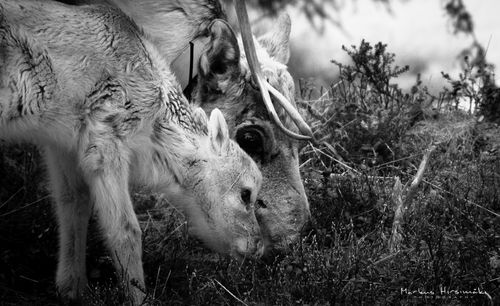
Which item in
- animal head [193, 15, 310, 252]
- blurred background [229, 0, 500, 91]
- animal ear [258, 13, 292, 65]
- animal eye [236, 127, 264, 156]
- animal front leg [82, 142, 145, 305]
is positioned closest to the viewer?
animal front leg [82, 142, 145, 305]

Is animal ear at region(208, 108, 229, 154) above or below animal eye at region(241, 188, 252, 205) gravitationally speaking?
above

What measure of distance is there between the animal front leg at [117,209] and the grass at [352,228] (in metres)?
0.16

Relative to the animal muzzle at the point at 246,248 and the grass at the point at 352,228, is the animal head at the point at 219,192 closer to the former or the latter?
the animal muzzle at the point at 246,248

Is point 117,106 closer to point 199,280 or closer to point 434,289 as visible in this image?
point 199,280

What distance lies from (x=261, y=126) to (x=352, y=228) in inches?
38.8

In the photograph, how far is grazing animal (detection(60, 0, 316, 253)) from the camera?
677cm

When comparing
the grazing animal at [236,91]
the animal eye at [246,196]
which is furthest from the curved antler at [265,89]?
the animal eye at [246,196]

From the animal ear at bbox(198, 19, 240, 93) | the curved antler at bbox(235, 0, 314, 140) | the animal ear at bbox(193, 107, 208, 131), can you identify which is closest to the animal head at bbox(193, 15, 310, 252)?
the animal ear at bbox(198, 19, 240, 93)

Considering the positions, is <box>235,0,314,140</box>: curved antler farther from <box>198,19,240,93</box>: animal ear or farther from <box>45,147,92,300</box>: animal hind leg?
<box>45,147,92,300</box>: animal hind leg

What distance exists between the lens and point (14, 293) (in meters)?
6.36

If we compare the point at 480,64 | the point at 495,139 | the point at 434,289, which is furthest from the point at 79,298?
Answer: the point at 480,64

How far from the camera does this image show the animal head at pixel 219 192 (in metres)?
6.31

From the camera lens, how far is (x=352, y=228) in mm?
6777

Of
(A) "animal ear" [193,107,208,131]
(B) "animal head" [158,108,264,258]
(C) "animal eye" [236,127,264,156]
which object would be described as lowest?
(B) "animal head" [158,108,264,258]
